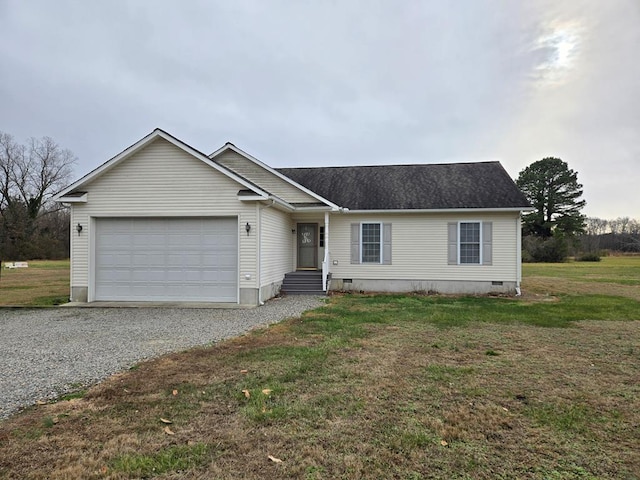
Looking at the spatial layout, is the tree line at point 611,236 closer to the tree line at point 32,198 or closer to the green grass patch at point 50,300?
the green grass patch at point 50,300

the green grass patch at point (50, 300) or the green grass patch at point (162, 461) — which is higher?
the green grass patch at point (162, 461)

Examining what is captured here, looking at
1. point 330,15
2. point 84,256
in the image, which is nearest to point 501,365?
point 84,256

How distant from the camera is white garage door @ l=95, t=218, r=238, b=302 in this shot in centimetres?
1141

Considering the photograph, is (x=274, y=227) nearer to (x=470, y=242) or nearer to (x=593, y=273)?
(x=470, y=242)

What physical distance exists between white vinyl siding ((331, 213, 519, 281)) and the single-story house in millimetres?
37

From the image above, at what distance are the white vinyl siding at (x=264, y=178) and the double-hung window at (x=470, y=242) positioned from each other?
5.62 m

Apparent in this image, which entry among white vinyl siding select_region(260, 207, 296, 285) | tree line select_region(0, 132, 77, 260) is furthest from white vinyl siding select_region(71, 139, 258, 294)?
tree line select_region(0, 132, 77, 260)

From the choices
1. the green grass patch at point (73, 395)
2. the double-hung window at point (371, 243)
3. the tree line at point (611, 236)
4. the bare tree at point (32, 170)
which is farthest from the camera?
the tree line at point (611, 236)

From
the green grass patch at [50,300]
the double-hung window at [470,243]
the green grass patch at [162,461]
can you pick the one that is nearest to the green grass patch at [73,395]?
the green grass patch at [162,461]

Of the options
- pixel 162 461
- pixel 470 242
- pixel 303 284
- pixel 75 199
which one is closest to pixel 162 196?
pixel 75 199

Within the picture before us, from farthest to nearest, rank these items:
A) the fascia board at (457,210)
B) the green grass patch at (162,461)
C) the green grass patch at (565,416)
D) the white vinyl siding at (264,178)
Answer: the white vinyl siding at (264,178) < the fascia board at (457,210) < the green grass patch at (565,416) < the green grass patch at (162,461)

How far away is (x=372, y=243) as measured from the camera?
14.4 m

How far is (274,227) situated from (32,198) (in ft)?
150

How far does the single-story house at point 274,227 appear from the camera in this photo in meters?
11.3
